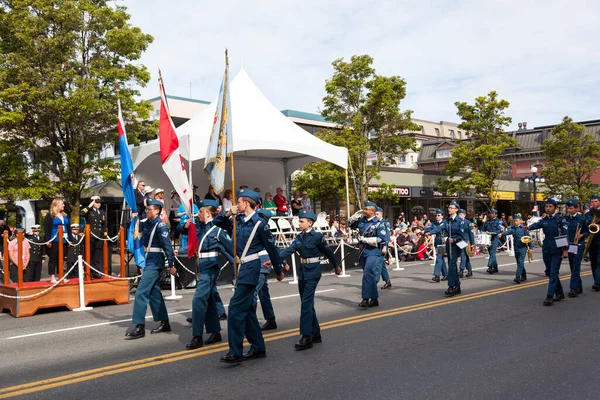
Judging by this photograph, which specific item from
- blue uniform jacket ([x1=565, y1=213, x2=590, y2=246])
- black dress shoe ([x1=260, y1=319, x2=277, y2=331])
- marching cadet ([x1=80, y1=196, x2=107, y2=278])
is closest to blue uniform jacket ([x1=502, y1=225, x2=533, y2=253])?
blue uniform jacket ([x1=565, y1=213, x2=590, y2=246])

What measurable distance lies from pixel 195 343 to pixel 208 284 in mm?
768

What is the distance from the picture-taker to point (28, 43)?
645 inches

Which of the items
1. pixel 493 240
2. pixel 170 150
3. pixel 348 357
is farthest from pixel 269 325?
pixel 493 240

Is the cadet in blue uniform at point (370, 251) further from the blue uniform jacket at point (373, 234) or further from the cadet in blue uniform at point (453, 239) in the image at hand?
the cadet in blue uniform at point (453, 239)

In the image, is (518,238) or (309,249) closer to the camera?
(309,249)

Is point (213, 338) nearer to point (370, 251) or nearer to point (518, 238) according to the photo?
point (370, 251)

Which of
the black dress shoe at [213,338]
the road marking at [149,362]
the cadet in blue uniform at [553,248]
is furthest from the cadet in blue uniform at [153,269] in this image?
the cadet in blue uniform at [553,248]

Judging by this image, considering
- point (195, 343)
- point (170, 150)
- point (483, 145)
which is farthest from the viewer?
point (483, 145)

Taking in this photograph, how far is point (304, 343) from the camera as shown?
729cm

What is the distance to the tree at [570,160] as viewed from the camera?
46.2 m

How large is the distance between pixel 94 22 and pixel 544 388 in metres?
16.5

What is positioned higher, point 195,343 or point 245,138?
point 245,138

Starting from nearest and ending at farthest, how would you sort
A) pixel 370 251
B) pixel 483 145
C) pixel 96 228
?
1. pixel 370 251
2. pixel 96 228
3. pixel 483 145

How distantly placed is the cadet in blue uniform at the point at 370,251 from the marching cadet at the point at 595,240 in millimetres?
4319
